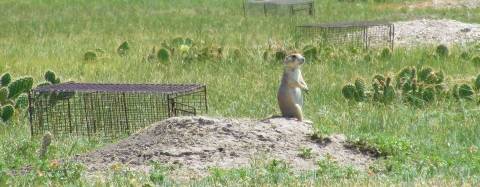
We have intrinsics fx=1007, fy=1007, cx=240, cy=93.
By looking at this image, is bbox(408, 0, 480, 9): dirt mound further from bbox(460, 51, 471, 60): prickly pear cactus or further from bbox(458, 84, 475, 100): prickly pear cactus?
bbox(458, 84, 475, 100): prickly pear cactus

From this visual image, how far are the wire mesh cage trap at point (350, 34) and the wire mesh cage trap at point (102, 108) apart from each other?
773cm

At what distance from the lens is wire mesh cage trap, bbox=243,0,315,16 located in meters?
29.2

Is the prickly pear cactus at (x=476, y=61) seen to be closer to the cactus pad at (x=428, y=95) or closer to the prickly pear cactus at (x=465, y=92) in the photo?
the prickly pear cactus at (x=465, y=92)

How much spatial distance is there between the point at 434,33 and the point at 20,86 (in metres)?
11.4

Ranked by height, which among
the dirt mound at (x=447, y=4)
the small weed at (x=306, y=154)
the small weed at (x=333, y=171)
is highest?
the dirt mound at (x=447, y=4)

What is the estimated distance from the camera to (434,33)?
21594mm

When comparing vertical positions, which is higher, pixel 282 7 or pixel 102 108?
pixel 282 7

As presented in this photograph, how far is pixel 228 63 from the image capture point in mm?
17391

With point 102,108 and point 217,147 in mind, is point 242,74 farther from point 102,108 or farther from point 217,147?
point 217,147

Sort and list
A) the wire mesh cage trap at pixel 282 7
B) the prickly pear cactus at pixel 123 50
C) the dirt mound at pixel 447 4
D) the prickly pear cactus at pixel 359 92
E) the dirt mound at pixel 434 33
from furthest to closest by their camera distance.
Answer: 1. the dirt mound at pixel 447 4
2. the wire mesh cage trap at pixel 282 7
3. the dirt mound at pixel 434 33
4. the prickly pear cactus at pixel 123 50
5. the prickly pear cactus at pixel 359 92

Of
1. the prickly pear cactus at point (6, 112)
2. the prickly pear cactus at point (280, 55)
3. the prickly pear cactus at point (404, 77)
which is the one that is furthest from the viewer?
the prickly pear cactus at point (280, 55)

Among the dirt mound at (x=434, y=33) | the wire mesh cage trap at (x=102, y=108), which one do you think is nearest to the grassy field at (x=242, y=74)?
the wire mesh cage trap at (x=102, y=108)

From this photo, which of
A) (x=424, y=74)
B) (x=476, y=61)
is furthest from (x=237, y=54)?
(x=424, y=74)

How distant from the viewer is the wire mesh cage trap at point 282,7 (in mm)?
29219
